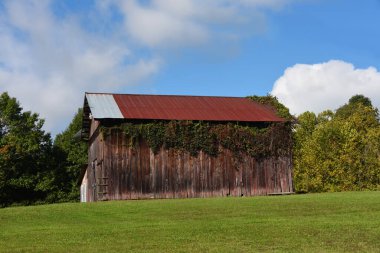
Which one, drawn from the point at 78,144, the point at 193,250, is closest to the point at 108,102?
the point at 193,250

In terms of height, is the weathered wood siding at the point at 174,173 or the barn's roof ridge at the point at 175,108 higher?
the barn's roof ridge at the point at 175,108

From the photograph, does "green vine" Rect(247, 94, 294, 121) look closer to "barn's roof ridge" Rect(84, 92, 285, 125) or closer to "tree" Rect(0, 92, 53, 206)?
"barn's roof ridge" Rect(84, 92, 285, 125)

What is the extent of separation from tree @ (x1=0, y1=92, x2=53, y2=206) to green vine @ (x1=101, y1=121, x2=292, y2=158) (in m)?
26.4

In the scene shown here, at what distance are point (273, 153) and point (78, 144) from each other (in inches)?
1384

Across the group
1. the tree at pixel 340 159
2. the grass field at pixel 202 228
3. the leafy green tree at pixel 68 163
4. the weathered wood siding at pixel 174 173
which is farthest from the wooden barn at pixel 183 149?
the leafy green tree at pixel 68 163

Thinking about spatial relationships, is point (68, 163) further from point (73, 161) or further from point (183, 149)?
point (183, 149)

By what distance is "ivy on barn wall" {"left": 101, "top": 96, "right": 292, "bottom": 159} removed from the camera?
35125mm

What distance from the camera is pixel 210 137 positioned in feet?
119

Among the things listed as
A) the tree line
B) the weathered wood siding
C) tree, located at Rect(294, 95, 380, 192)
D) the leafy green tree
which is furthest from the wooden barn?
the leafy green tree

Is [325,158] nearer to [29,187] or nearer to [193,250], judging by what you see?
[29,187]

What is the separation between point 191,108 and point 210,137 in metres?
3.11

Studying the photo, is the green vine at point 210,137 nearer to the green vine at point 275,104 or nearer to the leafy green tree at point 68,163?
the green vine at point 275,104

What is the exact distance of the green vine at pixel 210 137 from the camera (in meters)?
35.1

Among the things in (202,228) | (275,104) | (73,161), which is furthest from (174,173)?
(73,161)
